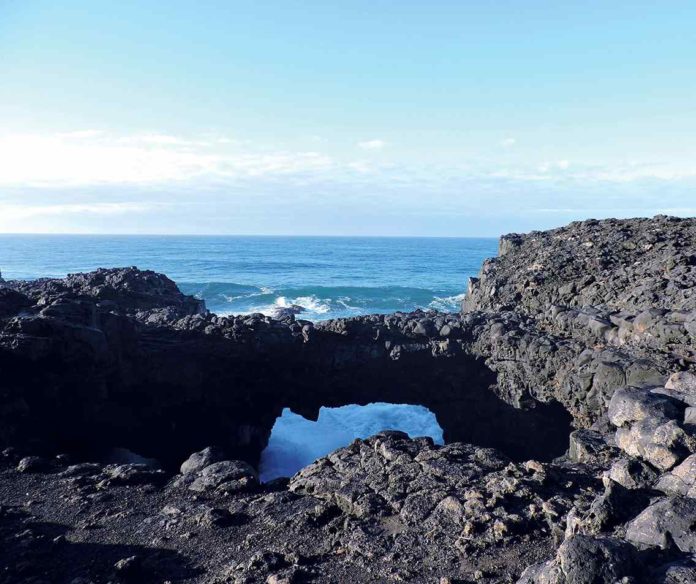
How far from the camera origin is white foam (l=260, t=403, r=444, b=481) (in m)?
19.9

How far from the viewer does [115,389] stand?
1492 centimetres

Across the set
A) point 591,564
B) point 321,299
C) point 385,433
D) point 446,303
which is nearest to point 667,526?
point 591,564

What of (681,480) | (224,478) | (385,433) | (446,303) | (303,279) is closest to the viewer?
(681,480)

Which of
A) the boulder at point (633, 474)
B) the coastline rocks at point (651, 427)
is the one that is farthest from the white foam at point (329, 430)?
the boulder at point (633, 474)

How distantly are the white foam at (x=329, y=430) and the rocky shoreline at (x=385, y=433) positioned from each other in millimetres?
1195

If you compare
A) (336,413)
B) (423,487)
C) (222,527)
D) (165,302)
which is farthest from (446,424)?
(165,302)

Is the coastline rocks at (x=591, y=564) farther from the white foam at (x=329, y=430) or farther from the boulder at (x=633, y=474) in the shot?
the white foam at (x=329, y=430)

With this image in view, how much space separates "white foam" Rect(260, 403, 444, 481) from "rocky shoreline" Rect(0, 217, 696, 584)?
1195 millimetres

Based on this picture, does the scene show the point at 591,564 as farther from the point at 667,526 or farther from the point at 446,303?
the point at 446,303

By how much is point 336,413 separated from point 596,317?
1269cm

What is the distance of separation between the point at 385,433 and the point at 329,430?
38.0ft

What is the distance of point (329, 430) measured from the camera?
2228cm

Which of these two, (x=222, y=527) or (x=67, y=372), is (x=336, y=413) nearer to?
(x=67, y=372)

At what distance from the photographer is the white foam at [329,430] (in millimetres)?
19859
